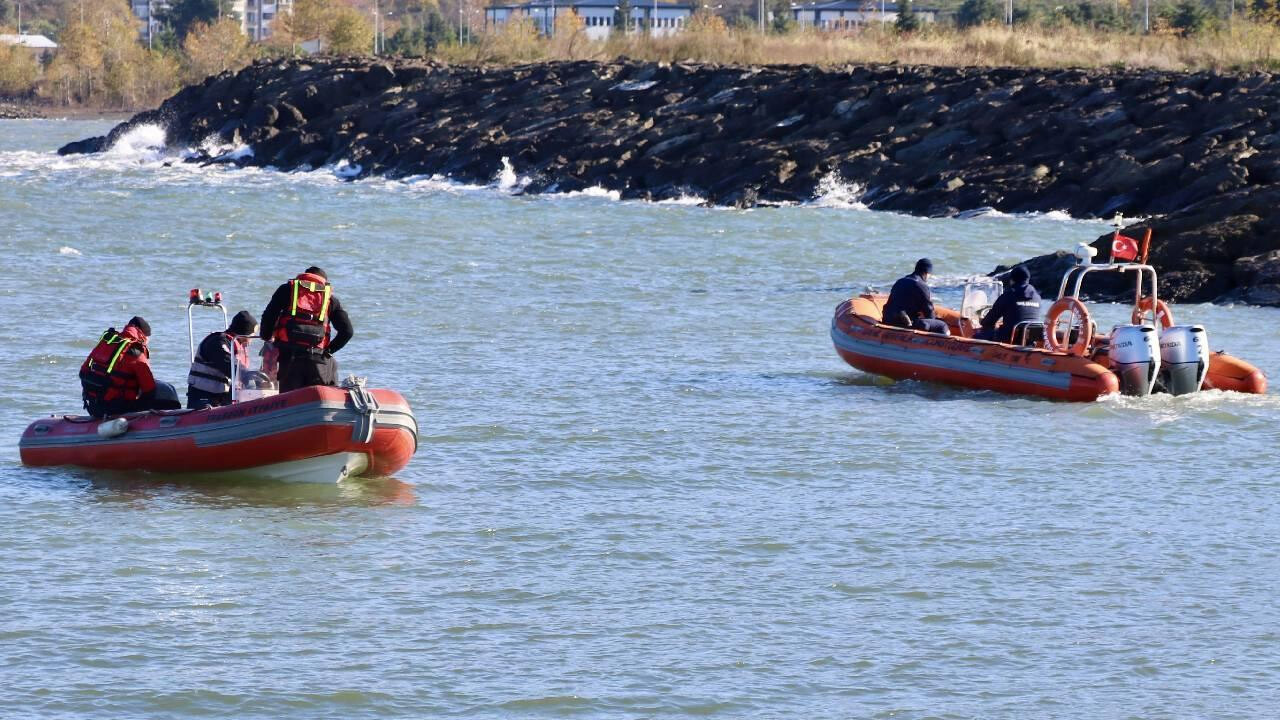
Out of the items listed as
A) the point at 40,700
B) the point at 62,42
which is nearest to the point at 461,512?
the point at 40,700

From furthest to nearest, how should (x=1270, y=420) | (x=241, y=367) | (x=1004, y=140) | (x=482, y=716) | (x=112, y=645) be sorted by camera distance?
(x=1004, y=140) → (x=1270, y=420) → (x=241, y=367) → (x=112, y=645) → (x=482, y=716)

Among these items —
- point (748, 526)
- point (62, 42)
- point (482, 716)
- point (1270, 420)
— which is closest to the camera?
point (482, 716)

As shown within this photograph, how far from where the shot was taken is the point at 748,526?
1266 centimetres

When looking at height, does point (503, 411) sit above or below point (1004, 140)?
below

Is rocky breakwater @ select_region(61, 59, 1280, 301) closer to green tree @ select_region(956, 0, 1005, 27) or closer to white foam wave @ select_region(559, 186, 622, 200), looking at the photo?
white foam wave @ select_region(559, 186, 622, 200)

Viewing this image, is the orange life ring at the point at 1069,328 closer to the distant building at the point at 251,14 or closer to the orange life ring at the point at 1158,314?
the orange life ring at the point at 1158,314

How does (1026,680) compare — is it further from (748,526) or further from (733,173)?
(733,173)

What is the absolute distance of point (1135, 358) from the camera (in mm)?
16875

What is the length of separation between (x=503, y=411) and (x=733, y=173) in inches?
1053

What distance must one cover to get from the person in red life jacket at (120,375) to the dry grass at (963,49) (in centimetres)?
3537

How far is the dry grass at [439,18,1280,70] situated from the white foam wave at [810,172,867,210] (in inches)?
376

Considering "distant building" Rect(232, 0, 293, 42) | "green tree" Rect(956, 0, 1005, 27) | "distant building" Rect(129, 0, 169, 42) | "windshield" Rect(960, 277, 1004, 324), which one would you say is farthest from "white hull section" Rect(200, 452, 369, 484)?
"distant building" Rect(232, 0, 293, 42)

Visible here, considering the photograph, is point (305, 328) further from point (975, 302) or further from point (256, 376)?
point (975, 302)

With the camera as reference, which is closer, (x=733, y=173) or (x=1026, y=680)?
(x=1026, y=680)
